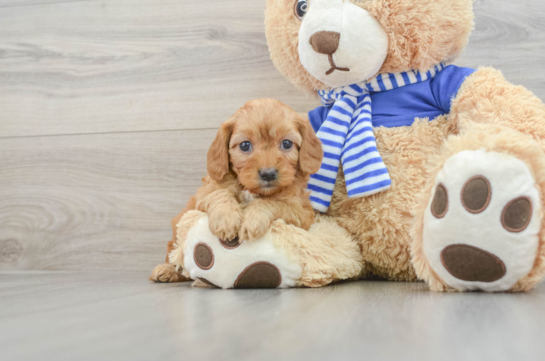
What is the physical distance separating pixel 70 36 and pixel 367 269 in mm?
1310

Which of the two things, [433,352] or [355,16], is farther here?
Answer: [355,16]

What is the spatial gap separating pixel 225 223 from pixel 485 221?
1.51ft

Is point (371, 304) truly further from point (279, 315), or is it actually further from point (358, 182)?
point (358, 182)

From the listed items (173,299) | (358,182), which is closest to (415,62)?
(358,182)

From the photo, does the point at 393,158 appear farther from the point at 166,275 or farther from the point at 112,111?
the point at 112,111

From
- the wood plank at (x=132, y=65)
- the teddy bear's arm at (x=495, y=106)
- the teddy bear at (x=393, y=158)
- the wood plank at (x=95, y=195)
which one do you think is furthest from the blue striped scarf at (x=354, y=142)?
the wood plank at (x=95, y=195)

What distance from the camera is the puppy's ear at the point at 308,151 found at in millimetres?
938

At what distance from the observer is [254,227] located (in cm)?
85

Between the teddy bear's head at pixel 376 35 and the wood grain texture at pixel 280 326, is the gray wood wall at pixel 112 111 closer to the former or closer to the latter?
the teddy bear's head at pixel 376 35

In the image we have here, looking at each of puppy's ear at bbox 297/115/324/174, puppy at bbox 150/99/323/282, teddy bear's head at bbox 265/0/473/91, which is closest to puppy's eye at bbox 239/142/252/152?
puppy at bbox 150/99/323/282

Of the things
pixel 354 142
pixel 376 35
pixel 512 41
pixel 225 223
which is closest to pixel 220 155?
pixel 225 223

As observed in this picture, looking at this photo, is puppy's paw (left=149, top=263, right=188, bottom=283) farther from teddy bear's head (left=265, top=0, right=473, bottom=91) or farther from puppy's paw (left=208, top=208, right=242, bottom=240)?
teddy bear's head (left=265, top=0, right=473, bottom=91)

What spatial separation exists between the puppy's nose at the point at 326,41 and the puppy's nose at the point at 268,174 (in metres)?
0.30

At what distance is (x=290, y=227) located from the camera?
891 millimetres
